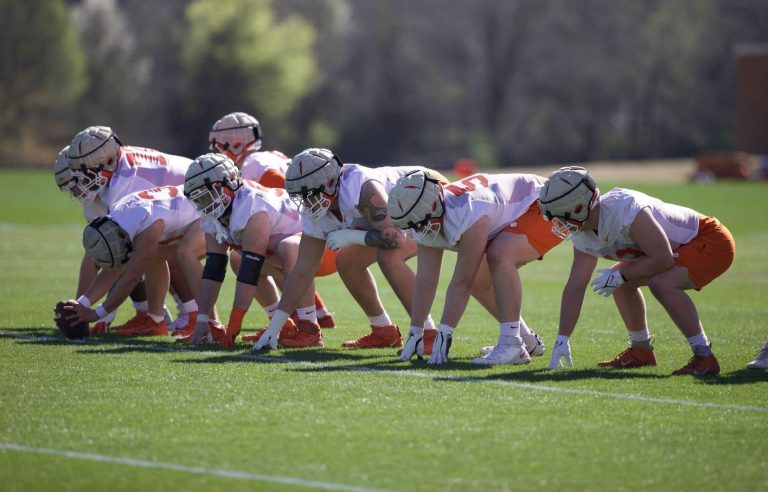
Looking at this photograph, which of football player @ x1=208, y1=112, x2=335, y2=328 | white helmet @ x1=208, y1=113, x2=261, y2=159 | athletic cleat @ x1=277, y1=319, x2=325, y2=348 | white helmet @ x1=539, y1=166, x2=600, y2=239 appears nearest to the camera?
white helmet @ x1=539, y1=166, x2=600, y2=239

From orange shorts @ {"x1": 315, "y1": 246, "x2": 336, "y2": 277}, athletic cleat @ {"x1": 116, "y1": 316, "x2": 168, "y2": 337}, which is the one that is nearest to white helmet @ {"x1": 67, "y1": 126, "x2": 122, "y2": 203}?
athletic cleat @ {"x1": 116, "y1": 316, "x2": 168, "y2": 337}

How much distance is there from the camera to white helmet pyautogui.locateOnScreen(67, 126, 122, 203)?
1026 cm

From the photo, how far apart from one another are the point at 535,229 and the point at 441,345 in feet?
3.69

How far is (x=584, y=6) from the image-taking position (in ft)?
229

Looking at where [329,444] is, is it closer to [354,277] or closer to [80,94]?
[354,277]

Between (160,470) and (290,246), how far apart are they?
419 cm

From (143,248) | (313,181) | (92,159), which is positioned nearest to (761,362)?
(313,181)

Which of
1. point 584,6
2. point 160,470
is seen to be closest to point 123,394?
point 160,470

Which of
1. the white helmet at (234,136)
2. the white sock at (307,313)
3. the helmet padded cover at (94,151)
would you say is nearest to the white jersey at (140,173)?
the helmet padded cover at (94,151)

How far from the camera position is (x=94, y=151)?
10.3 metres

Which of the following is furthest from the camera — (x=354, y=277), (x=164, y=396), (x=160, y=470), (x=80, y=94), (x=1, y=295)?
(x=80, y=94)

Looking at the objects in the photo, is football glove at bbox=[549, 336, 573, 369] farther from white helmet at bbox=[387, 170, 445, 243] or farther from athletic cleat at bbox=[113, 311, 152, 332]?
athletic cleat at bbox=[113, 311, 152, 332]

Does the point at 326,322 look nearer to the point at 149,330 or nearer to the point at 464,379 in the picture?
the point at 149,330

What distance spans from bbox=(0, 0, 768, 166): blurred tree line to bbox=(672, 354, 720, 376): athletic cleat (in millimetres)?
50923
